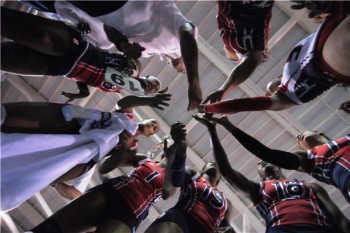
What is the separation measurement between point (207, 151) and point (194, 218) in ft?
8.64

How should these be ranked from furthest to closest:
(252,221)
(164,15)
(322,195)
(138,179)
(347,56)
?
(252,221)
(138,179)
(322,195)
(164,15)
(347,56)

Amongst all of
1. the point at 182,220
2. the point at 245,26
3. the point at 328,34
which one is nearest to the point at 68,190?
the point at 182,220

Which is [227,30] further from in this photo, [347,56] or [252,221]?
Answer: [252,221]

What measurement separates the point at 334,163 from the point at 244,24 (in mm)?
818

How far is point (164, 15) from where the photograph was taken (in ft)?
5.68

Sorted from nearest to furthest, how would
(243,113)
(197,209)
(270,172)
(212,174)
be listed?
(197,209) < (270,172) < (212,174) < (243,113)

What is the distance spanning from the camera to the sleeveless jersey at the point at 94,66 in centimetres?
186

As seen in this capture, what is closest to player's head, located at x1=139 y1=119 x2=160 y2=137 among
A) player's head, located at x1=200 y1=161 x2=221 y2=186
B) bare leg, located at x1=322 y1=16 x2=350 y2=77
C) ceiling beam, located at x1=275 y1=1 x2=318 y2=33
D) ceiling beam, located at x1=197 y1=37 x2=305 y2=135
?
player's head, located at x1=200 y1=161 x2=221 y2=186

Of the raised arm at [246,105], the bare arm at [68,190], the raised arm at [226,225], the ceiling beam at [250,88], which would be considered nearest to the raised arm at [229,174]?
the raised arm at [246,105]

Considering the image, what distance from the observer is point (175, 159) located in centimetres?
209

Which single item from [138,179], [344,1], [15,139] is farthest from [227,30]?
[138,179]

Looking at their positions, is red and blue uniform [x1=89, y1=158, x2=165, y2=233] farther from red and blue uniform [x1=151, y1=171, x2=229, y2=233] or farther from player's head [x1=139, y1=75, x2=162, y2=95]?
player's head [x1=139, y1=75, x2=162, y2=95]

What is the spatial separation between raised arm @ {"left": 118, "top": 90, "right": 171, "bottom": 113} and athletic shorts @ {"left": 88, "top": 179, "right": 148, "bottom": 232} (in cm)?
55

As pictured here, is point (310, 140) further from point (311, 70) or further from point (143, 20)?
point (143, 20)
